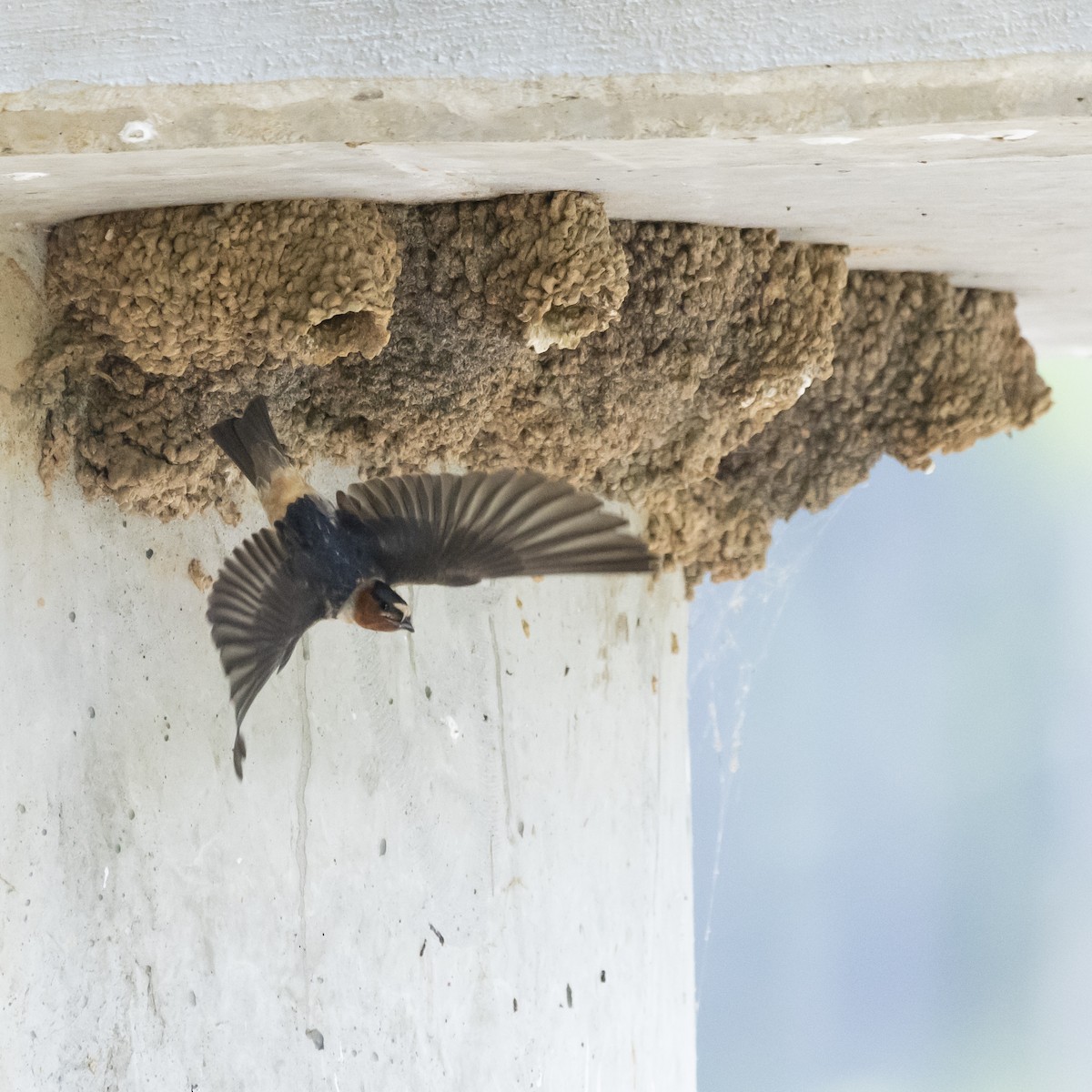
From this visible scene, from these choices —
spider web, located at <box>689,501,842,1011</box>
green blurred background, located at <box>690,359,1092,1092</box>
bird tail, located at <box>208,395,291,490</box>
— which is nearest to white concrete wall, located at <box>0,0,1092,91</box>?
bird tail, located at <box>208,395,291,490</box>

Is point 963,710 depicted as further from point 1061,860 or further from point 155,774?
point 155,774

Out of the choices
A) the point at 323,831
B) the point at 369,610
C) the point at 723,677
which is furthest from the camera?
the point at 723,677

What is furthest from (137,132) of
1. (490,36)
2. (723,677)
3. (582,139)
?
(723,677)

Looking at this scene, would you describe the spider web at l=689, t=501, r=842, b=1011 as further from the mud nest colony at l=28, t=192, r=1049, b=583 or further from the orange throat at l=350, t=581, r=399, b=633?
the orange throat at l=350, t=581, r=399, b=633

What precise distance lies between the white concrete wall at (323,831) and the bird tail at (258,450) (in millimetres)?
195

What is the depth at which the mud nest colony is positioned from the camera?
2.65 meters

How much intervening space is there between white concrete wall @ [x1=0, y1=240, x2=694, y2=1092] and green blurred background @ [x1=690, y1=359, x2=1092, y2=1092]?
8.90 ft

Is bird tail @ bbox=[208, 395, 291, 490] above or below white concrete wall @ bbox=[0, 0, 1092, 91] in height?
below

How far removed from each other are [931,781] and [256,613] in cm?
621

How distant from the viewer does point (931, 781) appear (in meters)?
8.45

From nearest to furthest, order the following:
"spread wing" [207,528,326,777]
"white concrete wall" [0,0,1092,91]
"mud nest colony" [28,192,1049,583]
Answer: "white concrete wall" [0,0,1092,91], "mud nest colony" [28,192,1049,583], "spread wing" [207,528,326,777]

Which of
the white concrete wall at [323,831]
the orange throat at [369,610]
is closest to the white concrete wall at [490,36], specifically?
the white concrete wall at [323,831]

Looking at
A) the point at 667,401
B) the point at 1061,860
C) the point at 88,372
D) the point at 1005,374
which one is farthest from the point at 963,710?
the point at 88,372

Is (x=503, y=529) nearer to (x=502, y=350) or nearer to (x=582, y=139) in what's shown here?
(x=502, y=350)
